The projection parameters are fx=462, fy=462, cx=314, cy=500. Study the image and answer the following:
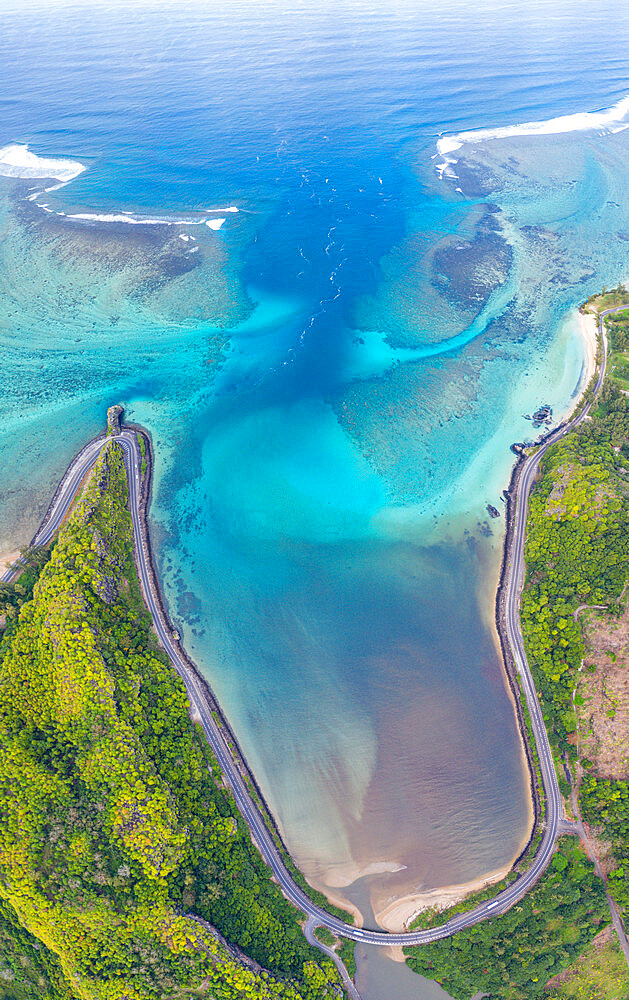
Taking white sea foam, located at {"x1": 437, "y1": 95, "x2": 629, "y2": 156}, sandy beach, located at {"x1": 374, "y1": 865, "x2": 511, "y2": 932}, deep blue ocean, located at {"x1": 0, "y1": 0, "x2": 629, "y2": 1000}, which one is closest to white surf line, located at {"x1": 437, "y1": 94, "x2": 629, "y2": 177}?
white sea foam, located at {"x1": 437, "y1": 95, "x2": 629, "y2": 156}

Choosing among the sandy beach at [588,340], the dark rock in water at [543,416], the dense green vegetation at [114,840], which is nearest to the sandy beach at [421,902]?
the dense green vegetation at [114,840]

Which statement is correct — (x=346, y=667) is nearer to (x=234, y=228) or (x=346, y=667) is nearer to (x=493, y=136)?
(x=234, y=228)

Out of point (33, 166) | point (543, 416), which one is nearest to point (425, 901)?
point (543, 416)

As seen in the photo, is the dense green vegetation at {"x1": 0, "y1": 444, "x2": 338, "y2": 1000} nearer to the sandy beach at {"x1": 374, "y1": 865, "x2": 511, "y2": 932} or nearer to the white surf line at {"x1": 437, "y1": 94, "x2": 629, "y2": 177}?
the sandy beach at {"x1": 374, "y1": 865, "x2": 511, "y2": 932}

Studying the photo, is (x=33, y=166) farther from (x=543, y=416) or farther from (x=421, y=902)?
(x=421, y=902)

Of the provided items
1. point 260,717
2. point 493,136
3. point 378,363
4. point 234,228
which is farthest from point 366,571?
point 493,136
